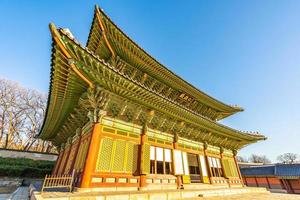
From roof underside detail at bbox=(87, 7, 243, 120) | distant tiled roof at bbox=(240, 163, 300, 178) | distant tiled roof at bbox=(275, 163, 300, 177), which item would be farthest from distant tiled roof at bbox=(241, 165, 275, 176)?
roof underside detail at bbox=(87, 7, 243, 120)

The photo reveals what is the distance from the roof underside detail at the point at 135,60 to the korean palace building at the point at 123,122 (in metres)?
0.06

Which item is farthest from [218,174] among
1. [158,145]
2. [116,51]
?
A: [116,51]

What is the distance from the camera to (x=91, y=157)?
6.95m

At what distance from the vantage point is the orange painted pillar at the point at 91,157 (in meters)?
6.60

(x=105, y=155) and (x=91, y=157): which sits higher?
(x=105, y=155)

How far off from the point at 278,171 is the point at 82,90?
115 ft

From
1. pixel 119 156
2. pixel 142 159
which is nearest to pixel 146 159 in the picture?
pixel 142 159

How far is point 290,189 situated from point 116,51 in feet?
112

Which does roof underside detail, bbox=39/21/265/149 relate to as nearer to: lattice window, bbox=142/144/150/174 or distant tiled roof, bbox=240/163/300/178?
lattice window, bbox=142/144/150/174

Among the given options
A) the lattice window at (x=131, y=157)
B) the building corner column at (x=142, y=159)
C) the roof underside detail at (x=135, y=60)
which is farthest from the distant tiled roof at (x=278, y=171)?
the lattice window at (x=131, y=157)

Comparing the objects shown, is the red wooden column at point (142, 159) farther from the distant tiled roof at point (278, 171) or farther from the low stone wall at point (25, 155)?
the distant tiled roof at point (278, 171)

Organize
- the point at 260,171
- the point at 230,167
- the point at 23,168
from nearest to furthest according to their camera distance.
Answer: the point at 230,167, the point at 23,168, the point at 260,171

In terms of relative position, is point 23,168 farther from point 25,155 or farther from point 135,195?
point 135,195

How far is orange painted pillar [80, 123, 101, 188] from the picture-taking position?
21.7 feet
